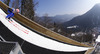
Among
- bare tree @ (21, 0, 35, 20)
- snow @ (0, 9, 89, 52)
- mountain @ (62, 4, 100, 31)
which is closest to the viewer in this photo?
snow @ (0, 9, 89, 52)

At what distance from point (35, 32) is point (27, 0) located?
1352cm

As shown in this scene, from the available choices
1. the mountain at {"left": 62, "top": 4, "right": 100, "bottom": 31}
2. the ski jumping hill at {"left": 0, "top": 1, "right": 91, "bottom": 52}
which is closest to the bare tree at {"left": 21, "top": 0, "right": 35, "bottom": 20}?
the ski jumping hill at {"left": 0, "top": 1, "right": 91, "bottom": 52}

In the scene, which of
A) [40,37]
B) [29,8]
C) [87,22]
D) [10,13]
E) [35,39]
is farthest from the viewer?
[87,22]

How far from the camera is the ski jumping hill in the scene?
332 cm

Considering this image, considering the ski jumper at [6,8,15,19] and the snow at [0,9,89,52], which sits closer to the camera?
the snow at [0,9,89,52]

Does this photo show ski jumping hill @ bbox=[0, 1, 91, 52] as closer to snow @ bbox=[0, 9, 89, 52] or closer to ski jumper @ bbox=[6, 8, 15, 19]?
snow @ bbox=[0, 9, 89, 52]

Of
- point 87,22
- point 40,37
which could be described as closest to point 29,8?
point 40,37

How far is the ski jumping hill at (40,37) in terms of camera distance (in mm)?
3323

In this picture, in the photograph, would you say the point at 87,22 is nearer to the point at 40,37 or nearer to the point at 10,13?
the point at 40,37

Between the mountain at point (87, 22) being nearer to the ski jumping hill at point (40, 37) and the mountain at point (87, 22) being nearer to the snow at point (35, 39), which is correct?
the ski jumping hill at point (40, 37)

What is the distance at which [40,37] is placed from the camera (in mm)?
3635

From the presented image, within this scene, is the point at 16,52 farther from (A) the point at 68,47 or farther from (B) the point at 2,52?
(A) the point at 68,47

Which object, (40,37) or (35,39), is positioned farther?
(40,37)

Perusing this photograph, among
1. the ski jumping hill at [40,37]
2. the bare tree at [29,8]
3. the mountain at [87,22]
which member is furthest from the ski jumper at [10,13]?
the mountain at [87,22]
